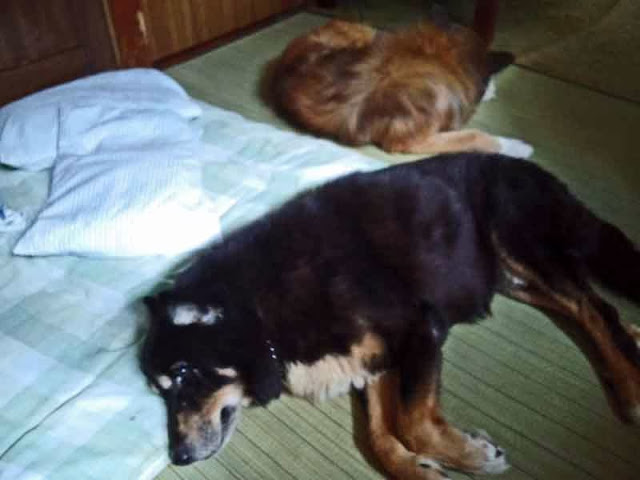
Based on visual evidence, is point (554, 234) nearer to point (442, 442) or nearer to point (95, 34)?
point (442, 442)

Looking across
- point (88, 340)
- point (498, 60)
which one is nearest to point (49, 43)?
point (88, 340)

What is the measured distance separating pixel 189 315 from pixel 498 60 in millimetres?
2087

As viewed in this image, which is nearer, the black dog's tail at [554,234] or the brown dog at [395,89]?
the black dog's tail at [554,234]

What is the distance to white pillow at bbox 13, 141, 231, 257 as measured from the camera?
172 centimetres

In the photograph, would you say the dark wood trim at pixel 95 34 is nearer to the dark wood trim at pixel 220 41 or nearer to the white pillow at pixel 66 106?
the dark wood trim at pixel 220 41

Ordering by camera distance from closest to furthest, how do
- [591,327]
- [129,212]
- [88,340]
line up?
[591,327] → [88,340] → [129,212]

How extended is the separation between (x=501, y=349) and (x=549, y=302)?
0.19m

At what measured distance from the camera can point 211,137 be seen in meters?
2.28

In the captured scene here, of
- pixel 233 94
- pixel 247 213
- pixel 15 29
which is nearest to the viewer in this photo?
pixel 247 213

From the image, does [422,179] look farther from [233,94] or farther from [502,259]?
[233,94]

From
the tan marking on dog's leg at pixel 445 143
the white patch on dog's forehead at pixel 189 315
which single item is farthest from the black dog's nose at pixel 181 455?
the tan marking on dog's leg at pixel 445 143

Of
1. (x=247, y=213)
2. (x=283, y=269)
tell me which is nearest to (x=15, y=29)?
(x=247, y=213)

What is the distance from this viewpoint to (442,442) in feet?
4.14

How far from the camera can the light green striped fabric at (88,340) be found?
4.34ft
